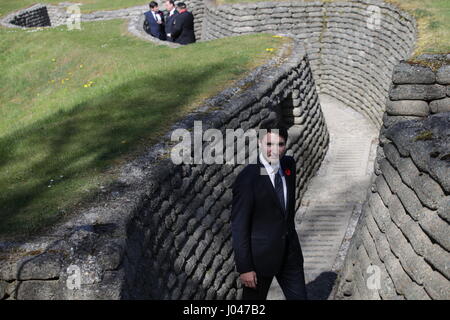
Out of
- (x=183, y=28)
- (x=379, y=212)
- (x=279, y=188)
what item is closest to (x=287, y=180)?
(x=279, y=188)

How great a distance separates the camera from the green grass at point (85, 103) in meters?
5.92

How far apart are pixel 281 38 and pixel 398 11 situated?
9.02 feet

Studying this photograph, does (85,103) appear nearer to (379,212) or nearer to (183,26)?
(379,212)

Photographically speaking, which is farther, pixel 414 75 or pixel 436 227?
pixel 414 75

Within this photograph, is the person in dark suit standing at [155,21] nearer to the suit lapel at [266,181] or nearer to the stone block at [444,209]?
the suit lapel at [266,181]

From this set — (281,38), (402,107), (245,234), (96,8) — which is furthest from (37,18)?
(245,234)

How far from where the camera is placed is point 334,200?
33.7ft

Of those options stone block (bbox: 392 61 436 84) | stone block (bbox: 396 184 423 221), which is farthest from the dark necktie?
stone block (bbox: 392 61 436 84)

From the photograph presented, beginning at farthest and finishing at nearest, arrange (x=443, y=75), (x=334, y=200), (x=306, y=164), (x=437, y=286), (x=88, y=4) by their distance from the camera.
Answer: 1. (x=88, y=4)
2. (x=306, y=164)
3. (x=334, y=200)
4. (x=443, y=75)
5. (x=437, y=286)

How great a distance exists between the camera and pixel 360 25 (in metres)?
14.3

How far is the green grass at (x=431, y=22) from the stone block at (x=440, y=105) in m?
1.96

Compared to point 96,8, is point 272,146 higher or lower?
higher

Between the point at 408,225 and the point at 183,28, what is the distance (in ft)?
35.7
